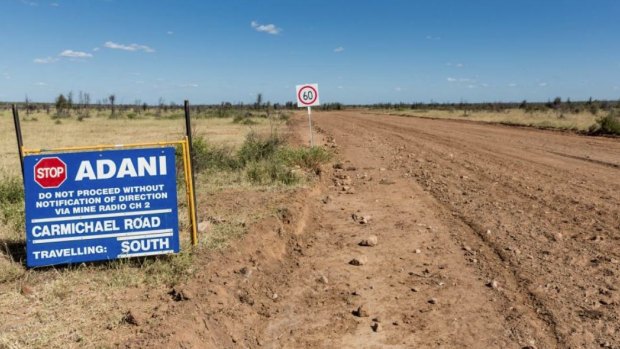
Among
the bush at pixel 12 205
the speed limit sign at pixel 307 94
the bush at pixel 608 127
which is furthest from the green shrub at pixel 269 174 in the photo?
the bush at pixel 608 127

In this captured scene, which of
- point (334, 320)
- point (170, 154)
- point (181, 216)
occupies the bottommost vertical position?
point (334, 320)

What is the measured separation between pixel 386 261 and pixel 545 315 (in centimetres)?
202

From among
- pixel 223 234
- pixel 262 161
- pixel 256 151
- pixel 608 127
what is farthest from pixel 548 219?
pixel 608 127

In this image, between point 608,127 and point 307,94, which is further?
point 608,127

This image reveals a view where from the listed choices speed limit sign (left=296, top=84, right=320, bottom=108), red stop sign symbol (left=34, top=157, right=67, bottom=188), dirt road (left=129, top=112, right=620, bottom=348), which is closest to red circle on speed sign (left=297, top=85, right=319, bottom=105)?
speed limit sign (left=296, top=84, right=320, bottom=108)

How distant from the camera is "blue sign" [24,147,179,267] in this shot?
17.3 feet

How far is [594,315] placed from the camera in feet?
14.9

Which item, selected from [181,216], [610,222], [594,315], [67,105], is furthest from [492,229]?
[67,105]

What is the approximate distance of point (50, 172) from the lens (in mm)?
5297

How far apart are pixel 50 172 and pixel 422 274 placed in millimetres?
4211

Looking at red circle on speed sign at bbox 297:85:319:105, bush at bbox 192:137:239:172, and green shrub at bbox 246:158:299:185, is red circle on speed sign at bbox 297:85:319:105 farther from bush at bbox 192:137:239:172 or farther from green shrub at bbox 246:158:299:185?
green shrub at bbox 246:158:299:185

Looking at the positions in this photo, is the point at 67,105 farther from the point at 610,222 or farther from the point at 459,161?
the point at 610,222

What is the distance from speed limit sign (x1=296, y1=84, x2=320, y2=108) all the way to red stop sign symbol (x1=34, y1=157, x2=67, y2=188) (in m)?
10.5

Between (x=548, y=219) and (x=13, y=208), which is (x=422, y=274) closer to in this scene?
(x=548, y=219)
